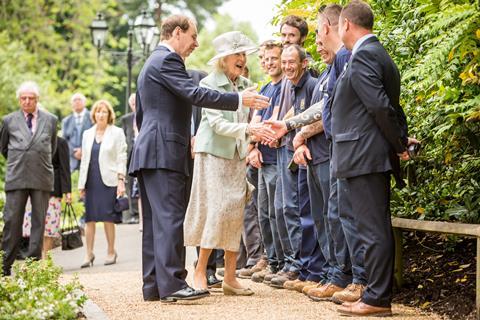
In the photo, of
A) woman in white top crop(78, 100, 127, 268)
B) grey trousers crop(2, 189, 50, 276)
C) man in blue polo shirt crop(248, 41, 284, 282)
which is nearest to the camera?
man in blue polo shirt crop(248, 41, 284, 282)

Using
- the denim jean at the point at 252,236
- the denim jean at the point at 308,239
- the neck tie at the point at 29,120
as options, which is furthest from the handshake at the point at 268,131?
the neck tie at the point at 29,120

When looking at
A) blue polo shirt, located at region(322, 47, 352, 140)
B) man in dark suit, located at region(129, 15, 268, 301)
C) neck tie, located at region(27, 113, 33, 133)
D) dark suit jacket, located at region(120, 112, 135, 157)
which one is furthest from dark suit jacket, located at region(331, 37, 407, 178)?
dark suit jacket, located at region(120, 112, 135, 157)

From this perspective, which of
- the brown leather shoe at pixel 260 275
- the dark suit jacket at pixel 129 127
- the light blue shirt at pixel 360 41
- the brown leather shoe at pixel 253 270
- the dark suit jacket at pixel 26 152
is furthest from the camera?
the dark suit jacket at pixel 129 127

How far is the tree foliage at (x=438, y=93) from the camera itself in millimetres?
6863

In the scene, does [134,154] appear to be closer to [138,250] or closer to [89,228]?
[89,228]

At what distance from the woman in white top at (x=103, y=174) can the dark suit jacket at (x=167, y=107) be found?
5.62 metres

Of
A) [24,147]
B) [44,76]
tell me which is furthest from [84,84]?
[24,147]

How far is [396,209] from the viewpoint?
9.50 metres

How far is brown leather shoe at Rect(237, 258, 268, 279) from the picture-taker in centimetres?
1121

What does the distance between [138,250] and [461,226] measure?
380 inches

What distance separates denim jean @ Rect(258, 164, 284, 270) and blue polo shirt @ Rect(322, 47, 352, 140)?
2090 millimetres

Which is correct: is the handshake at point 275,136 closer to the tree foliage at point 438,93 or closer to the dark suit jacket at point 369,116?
the tree foliage at point 438,93

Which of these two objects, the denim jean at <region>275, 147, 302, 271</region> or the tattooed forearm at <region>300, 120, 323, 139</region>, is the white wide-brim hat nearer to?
the tattooed forearm at <region>300, 120, 323, 139</region>

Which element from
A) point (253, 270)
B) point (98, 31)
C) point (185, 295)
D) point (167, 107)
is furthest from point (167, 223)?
point (98, 31)
